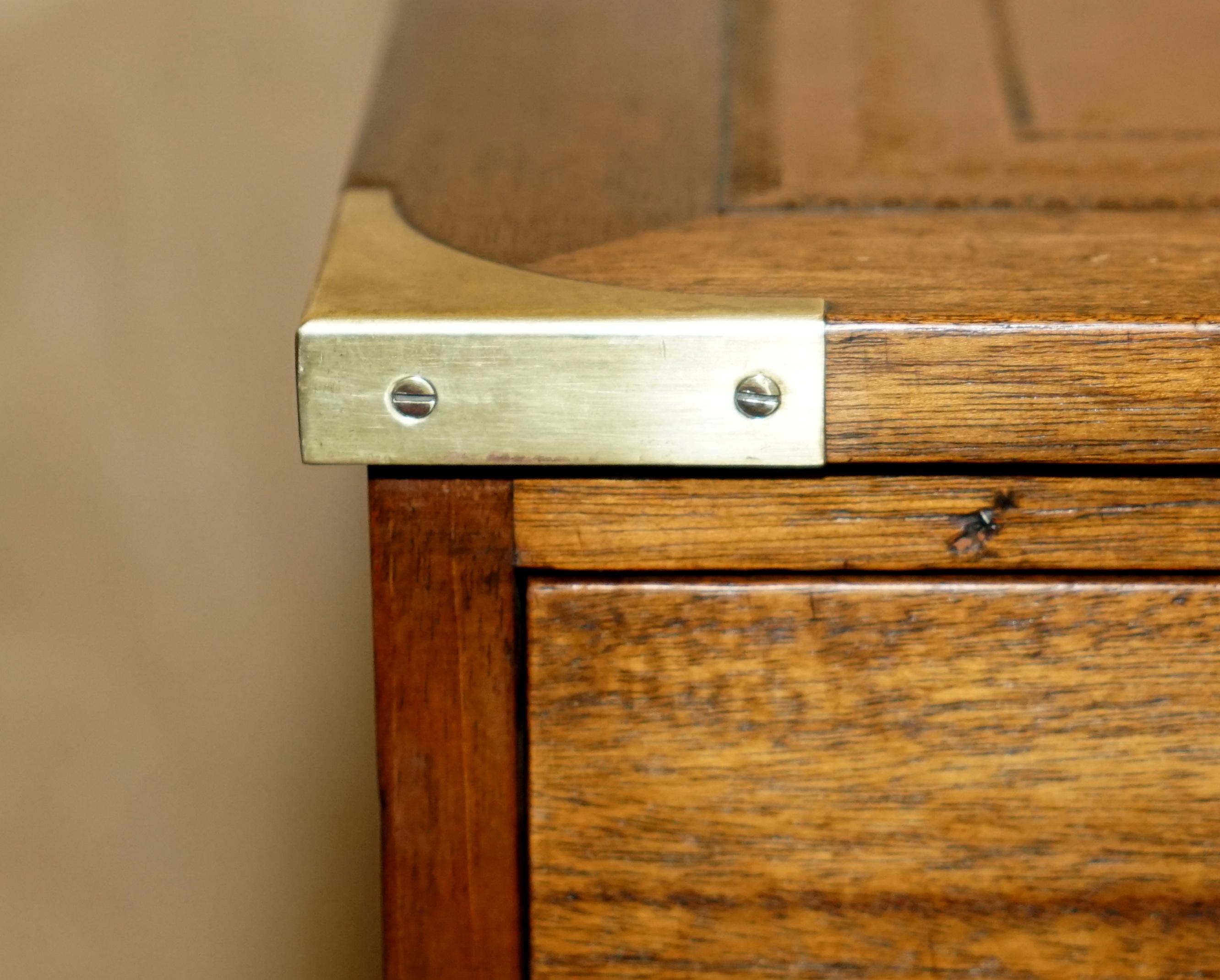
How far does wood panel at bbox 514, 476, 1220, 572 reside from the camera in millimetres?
365

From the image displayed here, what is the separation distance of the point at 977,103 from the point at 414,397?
0.28 m

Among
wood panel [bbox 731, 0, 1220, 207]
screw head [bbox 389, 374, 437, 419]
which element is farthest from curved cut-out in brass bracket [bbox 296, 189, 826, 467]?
wood panel [bbox 731, 0, 1220, 207]

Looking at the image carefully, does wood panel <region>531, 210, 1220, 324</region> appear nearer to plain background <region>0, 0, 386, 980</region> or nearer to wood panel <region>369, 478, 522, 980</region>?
wood panel <region>369, 478, 522, 980</region>

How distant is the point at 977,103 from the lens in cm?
53

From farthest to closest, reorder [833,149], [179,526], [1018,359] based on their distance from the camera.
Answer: [179,526]
[833,149]
[1018,359]

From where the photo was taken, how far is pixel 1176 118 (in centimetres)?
51

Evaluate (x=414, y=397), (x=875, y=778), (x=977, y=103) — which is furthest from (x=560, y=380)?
(x=977, y=103)

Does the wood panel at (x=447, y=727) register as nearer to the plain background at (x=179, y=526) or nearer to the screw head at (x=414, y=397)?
the screw head at (x=414, y=397)

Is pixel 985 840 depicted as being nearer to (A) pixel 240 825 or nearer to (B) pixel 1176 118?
(B) pixel 1176 118

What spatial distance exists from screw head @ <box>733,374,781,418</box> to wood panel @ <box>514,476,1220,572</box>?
0.03 meters

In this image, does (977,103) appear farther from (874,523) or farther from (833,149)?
(874,523)

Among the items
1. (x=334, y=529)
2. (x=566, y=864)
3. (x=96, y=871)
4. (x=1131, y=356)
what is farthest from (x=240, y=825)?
(x=1131, y=356)

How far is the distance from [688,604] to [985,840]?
105mm

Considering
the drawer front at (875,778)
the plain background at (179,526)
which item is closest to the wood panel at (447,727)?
the drawer front at (875,778)
